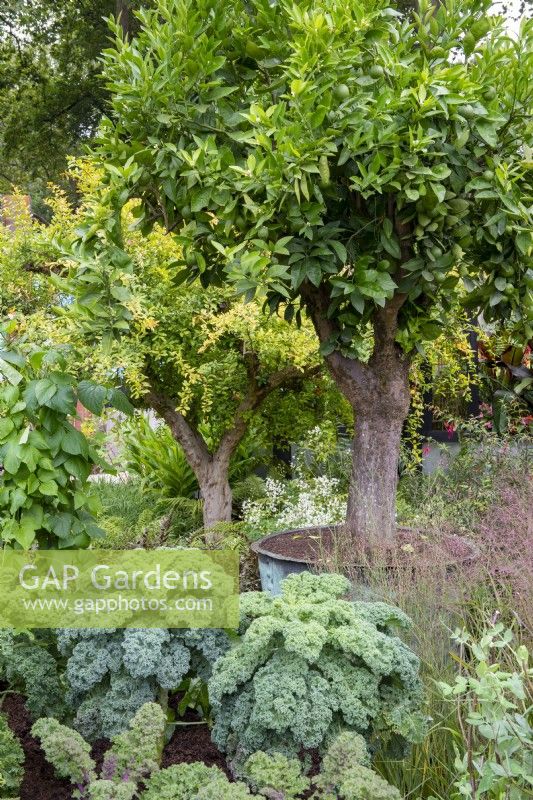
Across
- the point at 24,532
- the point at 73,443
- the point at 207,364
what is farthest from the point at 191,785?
the point at 207,364

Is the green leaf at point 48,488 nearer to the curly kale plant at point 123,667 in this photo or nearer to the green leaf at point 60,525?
the green leaf at point 60,525

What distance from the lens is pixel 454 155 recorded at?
8.80 feet

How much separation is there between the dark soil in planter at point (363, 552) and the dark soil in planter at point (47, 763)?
37.7 inches

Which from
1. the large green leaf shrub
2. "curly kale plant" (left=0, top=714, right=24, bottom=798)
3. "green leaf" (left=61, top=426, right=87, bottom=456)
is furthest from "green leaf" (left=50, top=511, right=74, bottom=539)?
"curly kale plant" (left=0, top=714, right=24, bottom=798)

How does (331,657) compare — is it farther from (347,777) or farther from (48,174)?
(48,174)

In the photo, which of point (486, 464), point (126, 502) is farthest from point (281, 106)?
point (126, 502)

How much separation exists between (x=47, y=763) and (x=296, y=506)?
9.27 ft

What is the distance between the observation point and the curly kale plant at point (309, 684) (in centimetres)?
187

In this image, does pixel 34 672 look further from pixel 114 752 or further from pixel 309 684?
pixel 309 684

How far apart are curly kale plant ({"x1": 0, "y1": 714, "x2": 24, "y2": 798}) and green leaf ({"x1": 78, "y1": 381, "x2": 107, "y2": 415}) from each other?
1063 millimetres

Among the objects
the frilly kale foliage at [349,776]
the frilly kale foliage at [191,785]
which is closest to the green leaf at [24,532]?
the frilly kale foliage at [191,785]

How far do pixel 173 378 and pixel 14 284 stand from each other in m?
1.47

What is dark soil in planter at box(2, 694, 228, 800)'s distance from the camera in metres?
2.01

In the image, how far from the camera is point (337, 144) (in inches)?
106
